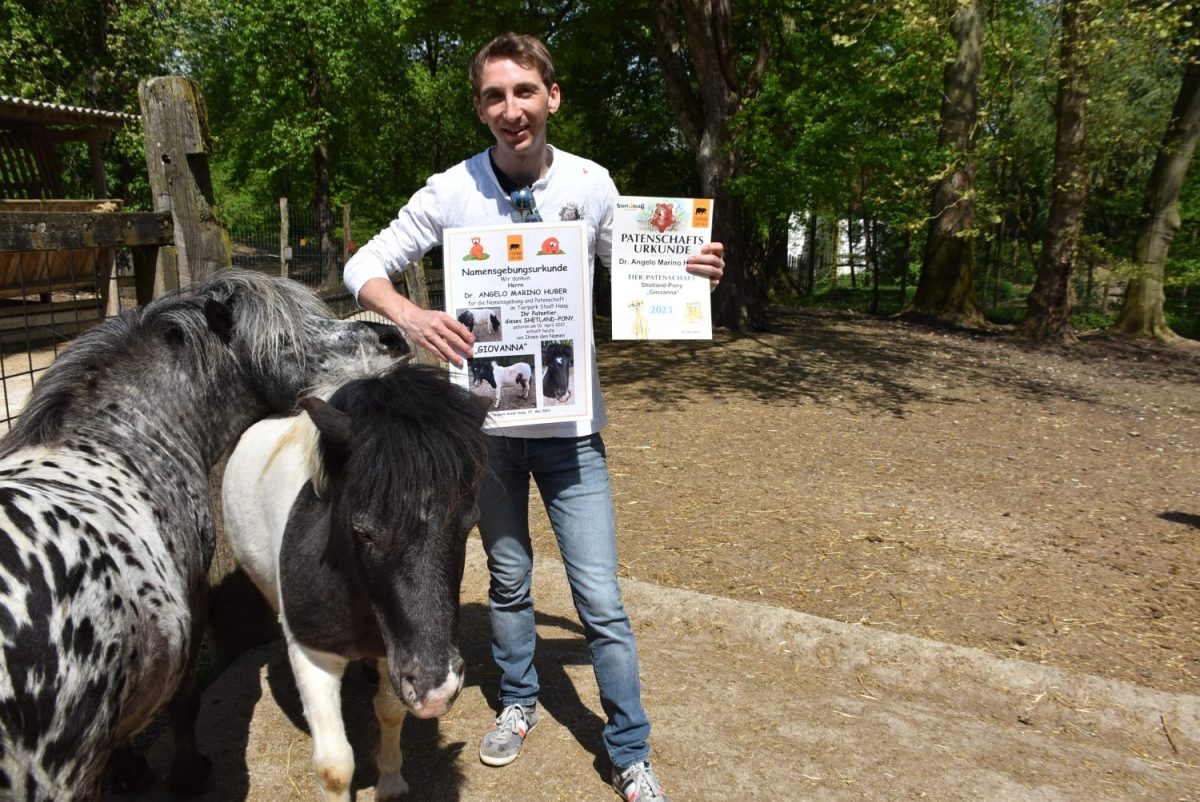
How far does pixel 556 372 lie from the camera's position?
244 centimetres

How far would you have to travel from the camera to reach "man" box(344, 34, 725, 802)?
2.38 meters

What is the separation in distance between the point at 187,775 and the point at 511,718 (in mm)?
1156

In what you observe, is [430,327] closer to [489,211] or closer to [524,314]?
[524,314]

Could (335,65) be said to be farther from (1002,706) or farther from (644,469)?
(1002,706)

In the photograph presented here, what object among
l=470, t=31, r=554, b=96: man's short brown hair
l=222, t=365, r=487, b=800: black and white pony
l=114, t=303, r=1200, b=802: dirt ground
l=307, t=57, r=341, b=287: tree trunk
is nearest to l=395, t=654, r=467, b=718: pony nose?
l=222, t=365, r=487, b=800: black and white pony

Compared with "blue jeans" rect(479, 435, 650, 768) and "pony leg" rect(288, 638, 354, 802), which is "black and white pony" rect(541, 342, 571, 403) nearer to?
"blue jeans" rect(479, 435, 650, 768)

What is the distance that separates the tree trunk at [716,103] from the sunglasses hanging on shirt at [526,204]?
9.32 m

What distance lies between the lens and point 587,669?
364 centimetres

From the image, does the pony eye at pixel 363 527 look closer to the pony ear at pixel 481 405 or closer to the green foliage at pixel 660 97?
the pony ear at pixel 481 405

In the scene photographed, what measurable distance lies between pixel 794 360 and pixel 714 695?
8.35 metres

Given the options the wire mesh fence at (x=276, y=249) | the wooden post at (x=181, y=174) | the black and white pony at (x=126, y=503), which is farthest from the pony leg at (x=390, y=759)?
the wire mesh fence at (x=276, y=249)

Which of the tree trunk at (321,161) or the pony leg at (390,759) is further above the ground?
the tree trunk at (321,161)

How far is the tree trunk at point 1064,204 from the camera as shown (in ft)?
32.7

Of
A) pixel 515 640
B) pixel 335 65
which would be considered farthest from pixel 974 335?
pixel 335 65
